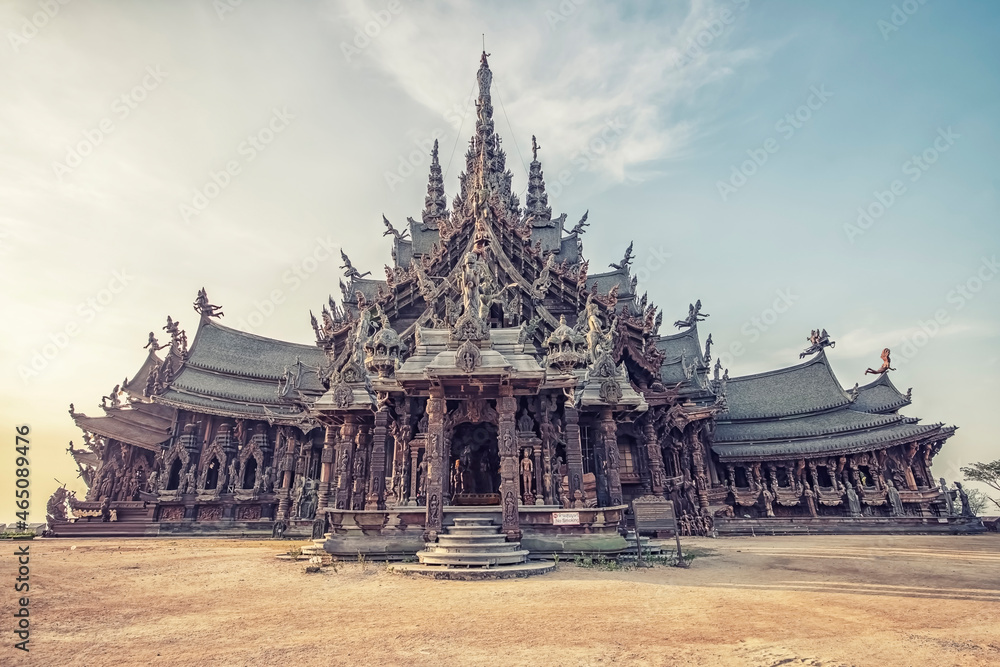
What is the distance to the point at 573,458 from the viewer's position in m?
11.8

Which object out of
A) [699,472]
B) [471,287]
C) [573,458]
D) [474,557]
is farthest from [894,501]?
[471,287]

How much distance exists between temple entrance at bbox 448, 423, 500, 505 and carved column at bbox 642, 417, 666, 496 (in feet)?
24.2

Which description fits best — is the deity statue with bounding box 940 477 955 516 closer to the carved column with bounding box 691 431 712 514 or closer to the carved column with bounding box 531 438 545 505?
the carved column with bounding box 691 431 712 514

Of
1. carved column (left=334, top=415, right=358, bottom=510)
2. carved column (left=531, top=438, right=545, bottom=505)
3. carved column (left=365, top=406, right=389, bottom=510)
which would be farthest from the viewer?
carved column (left=334, top=415, right=358, bottom=510)

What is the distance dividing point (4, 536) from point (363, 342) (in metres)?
19.6

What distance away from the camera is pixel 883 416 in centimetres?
2342

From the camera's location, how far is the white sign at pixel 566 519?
422 inches

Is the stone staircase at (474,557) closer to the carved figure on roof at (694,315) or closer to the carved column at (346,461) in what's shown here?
the carved column at (346,461)

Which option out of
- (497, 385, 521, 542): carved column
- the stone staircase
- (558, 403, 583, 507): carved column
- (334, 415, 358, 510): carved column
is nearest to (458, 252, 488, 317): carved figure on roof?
(497, 385, 521, 542): carved column

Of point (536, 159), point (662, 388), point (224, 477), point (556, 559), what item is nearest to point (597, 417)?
point (556, 559)

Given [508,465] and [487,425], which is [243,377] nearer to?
[487,425]

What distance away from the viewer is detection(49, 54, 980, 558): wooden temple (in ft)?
36.6

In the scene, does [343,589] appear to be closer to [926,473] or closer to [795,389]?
[926,473]

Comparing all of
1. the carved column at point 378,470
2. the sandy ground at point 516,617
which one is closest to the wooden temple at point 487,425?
the carved column at point 378,470
